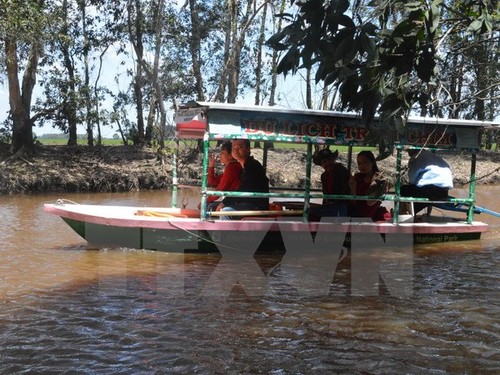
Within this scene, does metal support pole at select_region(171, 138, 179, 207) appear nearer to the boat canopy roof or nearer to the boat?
the boat

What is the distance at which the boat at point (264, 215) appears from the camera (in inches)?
312

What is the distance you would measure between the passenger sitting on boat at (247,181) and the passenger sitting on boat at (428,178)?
234cm

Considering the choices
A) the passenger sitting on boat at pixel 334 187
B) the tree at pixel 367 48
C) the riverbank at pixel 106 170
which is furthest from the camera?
the riverbank at pixel 106 170

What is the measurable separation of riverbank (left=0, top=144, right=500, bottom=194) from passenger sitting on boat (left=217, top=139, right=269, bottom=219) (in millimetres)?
8238

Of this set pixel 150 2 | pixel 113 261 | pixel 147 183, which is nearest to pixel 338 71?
pixel 113 261

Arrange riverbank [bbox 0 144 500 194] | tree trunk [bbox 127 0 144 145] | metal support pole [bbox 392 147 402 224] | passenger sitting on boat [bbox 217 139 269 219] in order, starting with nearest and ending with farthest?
passenger sitting on boat [bbox 217 139 269 219]
metal support pole [bbox 392 147 402 224]
riverbank [bbox 0 144 500 194]
tree trunk [bbox 127 0 144 145]

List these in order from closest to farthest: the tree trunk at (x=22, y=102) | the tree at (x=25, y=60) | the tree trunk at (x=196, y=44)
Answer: the tree at (x=25, y=60) < the tree trunk at (x=22, y=102) < the tree trunk at (x=196, y=44)

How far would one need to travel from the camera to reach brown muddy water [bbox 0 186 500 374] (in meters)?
4.62

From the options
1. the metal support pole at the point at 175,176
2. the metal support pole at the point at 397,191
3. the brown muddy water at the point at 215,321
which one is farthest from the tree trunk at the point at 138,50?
the brown muddy water at the point at 215,321

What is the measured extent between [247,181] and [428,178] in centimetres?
285

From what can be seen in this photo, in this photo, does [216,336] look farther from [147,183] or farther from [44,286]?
[147,183]

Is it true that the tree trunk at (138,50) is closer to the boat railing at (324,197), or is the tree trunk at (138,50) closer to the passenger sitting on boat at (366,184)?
the passenger sitting on boat at (366,184)

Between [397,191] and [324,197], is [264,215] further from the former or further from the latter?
[397,191]

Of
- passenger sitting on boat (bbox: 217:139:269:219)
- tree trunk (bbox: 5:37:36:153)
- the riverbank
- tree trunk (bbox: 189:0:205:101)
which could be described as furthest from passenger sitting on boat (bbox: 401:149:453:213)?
tree trunk (bbox: 189:0:205:101)
